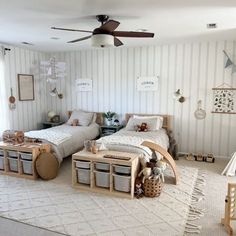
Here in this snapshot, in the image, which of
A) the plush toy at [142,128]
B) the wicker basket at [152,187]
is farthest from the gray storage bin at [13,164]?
the plush toy at [142,128]

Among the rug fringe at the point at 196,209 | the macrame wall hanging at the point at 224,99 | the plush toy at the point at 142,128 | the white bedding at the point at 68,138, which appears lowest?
the rug fringe at the point at 196,209

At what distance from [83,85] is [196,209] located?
153 inches

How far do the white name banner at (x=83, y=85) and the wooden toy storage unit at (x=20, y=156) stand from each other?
7.10ft

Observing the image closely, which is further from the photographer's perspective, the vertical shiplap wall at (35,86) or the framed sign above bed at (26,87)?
the framed sign above bed at (26,87)

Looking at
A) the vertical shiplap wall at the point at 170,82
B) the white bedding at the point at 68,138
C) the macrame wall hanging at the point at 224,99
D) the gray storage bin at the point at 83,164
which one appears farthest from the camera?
the vertical shiplap wall at the point at 170,82

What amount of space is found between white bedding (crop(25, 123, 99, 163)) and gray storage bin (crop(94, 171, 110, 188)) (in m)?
0.96

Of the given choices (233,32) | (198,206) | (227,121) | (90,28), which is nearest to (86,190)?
(198,206)

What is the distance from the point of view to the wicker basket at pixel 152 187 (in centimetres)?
302

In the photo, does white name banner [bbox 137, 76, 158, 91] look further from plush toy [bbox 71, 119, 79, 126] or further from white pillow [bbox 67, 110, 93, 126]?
plush toy [bbox 71, 119, 79, 126]

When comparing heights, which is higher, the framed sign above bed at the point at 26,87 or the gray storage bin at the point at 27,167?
the framed sign above bed at the point at 26,87

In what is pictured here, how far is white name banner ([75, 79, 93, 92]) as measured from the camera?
557 centimetres

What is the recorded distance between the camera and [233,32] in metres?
3.67

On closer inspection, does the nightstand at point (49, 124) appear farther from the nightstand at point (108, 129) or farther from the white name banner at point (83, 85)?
the nightstand at point (108, 129)

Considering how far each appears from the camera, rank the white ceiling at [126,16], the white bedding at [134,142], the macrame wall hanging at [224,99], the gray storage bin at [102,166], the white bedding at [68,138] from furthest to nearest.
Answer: the macrame wall hanging at [224,99]
the white bedding at [68,138]
the white bedding at [134,142]
the gray storage bin at [102,166]
the white ceiling at [126,16]
